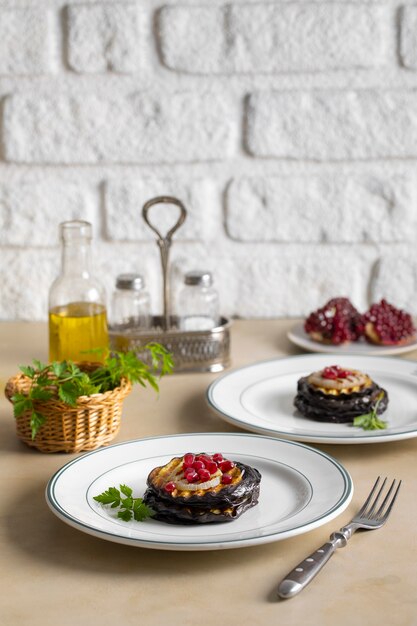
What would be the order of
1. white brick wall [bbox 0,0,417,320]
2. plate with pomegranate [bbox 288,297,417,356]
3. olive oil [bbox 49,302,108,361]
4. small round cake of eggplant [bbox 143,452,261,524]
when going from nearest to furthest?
small round cake of eggplant [bbox 143,452,261,524], olive oil [bbox 49,302,108,361], plate with pomegranate [bbox 288,297,417,356], white brick wall [bbox 0,0,417,320]

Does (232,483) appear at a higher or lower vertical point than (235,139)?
lower

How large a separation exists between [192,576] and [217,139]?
1.07m

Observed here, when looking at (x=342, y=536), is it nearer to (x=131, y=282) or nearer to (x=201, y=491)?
(x=201, y=491)

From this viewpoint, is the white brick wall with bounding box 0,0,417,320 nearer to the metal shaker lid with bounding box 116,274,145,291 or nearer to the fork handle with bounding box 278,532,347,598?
the metal shaker lid with bounding box 116,274,145,291

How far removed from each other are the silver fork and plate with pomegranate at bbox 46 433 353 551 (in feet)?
0.07

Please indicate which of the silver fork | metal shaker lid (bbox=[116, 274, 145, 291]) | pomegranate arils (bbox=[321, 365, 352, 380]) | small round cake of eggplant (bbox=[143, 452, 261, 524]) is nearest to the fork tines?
the silver fork

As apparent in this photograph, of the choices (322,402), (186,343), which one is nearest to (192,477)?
(322,402)

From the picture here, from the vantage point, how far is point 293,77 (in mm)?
1685

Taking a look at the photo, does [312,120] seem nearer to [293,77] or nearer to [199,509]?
[293,77]

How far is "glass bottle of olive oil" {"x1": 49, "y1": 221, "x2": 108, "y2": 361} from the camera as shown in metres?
1.37

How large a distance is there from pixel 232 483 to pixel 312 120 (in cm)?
100

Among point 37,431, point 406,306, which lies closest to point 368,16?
point 406,306

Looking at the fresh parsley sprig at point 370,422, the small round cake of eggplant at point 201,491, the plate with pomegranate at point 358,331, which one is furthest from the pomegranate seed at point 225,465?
the plate with pomegranate at point 358,331

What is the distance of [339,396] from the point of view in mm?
1132
